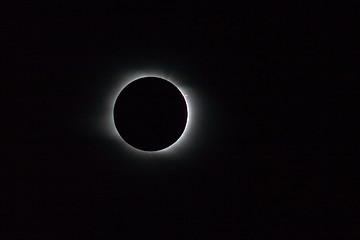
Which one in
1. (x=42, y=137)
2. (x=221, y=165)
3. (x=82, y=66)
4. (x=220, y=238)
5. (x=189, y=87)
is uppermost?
(x=82, y=66)

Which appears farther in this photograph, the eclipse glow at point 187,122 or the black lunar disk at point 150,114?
the eclipse glow at point 187,122

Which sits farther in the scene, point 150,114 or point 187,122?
point 187,122

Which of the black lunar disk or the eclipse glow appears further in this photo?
the eclipse glow

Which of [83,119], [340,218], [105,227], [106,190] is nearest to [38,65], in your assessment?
[83,119]

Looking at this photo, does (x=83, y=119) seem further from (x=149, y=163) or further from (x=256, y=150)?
(x=256, y=150)
